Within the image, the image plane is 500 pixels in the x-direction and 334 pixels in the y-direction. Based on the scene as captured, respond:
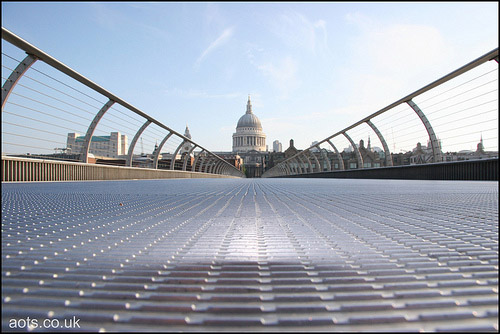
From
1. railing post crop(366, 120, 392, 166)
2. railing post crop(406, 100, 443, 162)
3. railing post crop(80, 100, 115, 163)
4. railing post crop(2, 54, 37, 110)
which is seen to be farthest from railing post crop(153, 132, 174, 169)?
railing post crop(406, 100, 443, 162)

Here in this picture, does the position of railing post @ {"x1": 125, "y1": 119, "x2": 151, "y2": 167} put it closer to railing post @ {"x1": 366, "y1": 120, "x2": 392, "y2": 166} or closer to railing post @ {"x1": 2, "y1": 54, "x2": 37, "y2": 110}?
railing post @ {"x1": 2, "y1": 54, "x2": 37, "y2": 110}

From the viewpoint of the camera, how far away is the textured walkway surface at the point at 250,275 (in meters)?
0.49

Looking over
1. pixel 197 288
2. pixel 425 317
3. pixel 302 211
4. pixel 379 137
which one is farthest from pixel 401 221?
pixel 379 137

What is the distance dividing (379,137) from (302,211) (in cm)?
561

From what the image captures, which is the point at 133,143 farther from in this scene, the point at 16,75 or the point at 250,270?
the point at 250,270

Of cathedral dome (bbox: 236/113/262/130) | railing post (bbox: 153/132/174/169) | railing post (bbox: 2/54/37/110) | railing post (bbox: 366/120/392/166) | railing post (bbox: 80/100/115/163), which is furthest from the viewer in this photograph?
cathedral dome (bbox: 236/113/262/130)

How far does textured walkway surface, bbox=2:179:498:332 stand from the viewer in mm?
487

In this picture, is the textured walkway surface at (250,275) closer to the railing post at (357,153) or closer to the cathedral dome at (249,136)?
the railing post at (357,153)

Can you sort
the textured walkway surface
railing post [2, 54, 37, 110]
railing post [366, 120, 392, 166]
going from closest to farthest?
the textured walkway surface → railing post [2, 54, 37, 110] → railing post [366, 120, 392, 166]

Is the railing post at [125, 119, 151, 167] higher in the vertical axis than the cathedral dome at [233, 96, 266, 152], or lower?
lower

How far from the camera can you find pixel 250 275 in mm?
667

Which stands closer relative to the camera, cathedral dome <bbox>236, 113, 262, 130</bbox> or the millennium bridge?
the millennium bridge

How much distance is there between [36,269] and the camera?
26.8 inches

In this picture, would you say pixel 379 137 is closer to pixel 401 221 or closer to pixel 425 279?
pixel 401 221
